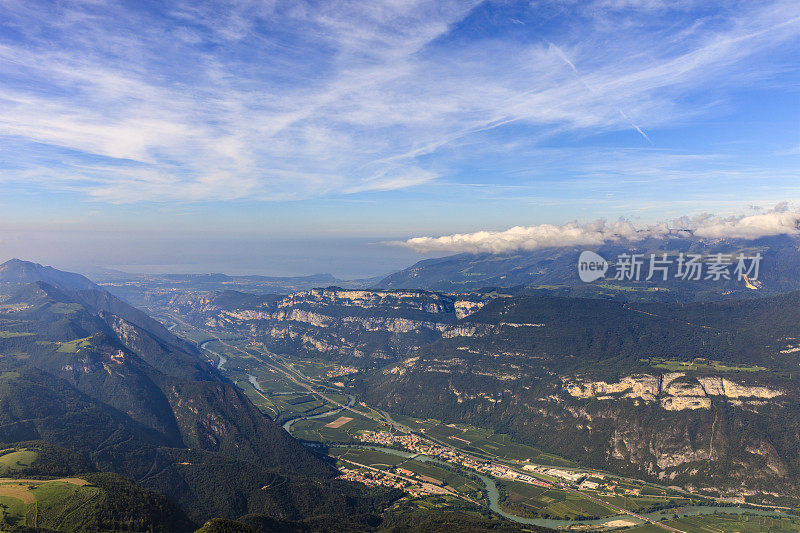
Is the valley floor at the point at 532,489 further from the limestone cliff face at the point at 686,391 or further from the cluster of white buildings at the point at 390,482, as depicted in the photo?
the limestone cliff face at the point at 686,391

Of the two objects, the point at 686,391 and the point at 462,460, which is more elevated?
the point at 686,391

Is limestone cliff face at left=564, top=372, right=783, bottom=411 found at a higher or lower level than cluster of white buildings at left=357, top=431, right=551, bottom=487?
higher

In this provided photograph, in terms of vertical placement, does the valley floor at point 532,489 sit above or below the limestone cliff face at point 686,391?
below

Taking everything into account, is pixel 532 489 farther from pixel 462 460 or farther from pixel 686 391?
pixel 686 391

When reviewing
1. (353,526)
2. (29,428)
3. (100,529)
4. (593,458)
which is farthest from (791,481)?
(29,428)

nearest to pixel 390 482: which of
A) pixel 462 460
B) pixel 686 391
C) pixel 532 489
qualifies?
pixel 462 460

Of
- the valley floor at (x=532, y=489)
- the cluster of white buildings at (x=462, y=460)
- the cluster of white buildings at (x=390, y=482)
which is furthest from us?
the cluster of white buildings at (x=462, y=460)

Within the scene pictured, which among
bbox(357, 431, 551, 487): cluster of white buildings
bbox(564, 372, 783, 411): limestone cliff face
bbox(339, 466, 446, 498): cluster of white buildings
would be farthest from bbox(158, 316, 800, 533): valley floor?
bbox(564, 372, 783, 411): limestone cliff face

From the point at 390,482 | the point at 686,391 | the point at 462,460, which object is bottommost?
the point at 462,460

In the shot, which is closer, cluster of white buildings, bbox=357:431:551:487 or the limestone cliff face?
cluster of white buildings, bbox=357:431:551:487

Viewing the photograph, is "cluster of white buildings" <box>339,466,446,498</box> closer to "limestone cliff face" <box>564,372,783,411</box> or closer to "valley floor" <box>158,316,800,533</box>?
"valley floor" <box>158,316,800,533</box>

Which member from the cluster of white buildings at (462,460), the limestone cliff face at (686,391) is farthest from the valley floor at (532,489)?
the limestone cliff face at (686,391)

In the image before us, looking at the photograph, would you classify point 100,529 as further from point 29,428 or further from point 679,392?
point 679,392
